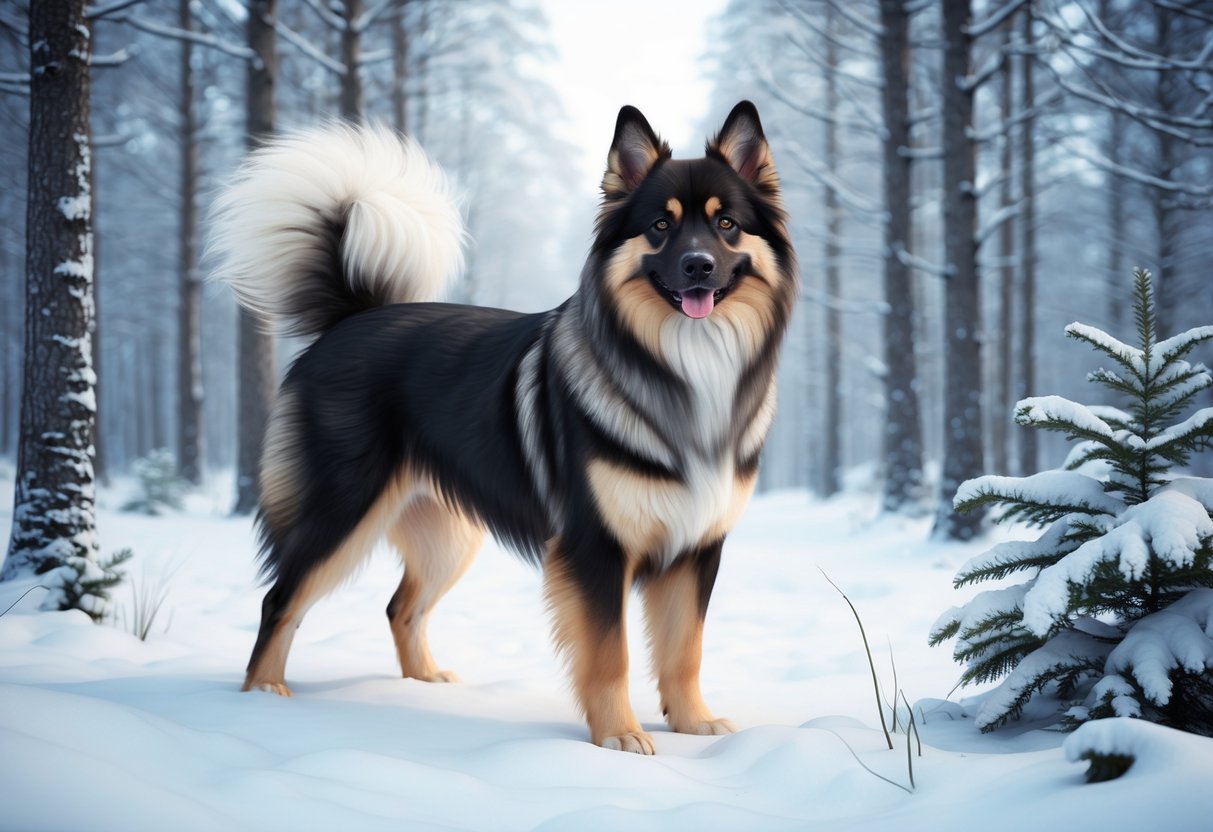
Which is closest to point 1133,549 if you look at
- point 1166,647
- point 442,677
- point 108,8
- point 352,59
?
point 1166,647

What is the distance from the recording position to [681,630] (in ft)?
9.83

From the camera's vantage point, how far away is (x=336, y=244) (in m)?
3.72

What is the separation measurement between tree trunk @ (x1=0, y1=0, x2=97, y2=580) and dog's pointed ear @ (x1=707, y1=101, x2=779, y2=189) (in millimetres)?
3251

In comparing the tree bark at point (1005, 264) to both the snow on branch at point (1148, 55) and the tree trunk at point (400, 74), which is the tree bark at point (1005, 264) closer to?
the snow on branch at point (1148, 55)

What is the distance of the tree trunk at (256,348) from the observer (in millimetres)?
8248

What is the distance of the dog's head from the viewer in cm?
274

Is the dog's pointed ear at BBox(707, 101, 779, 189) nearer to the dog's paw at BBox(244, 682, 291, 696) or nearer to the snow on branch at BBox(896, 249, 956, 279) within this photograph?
the dog's paw at BBox(244, 682, 291, 696)

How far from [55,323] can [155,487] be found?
660cm

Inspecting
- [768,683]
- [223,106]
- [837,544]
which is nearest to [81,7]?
[768,683]

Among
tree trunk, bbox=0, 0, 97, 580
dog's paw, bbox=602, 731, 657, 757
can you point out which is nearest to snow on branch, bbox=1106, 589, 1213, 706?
dog's paw, bbox=602, 731, 657, 757

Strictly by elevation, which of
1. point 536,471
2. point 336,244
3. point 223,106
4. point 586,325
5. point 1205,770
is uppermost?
point 223,106

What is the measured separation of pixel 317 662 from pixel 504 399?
1570 millimetres

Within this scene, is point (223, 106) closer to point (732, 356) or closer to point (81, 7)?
point (81, 7)

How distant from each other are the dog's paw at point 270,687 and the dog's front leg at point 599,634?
43.5 inches
